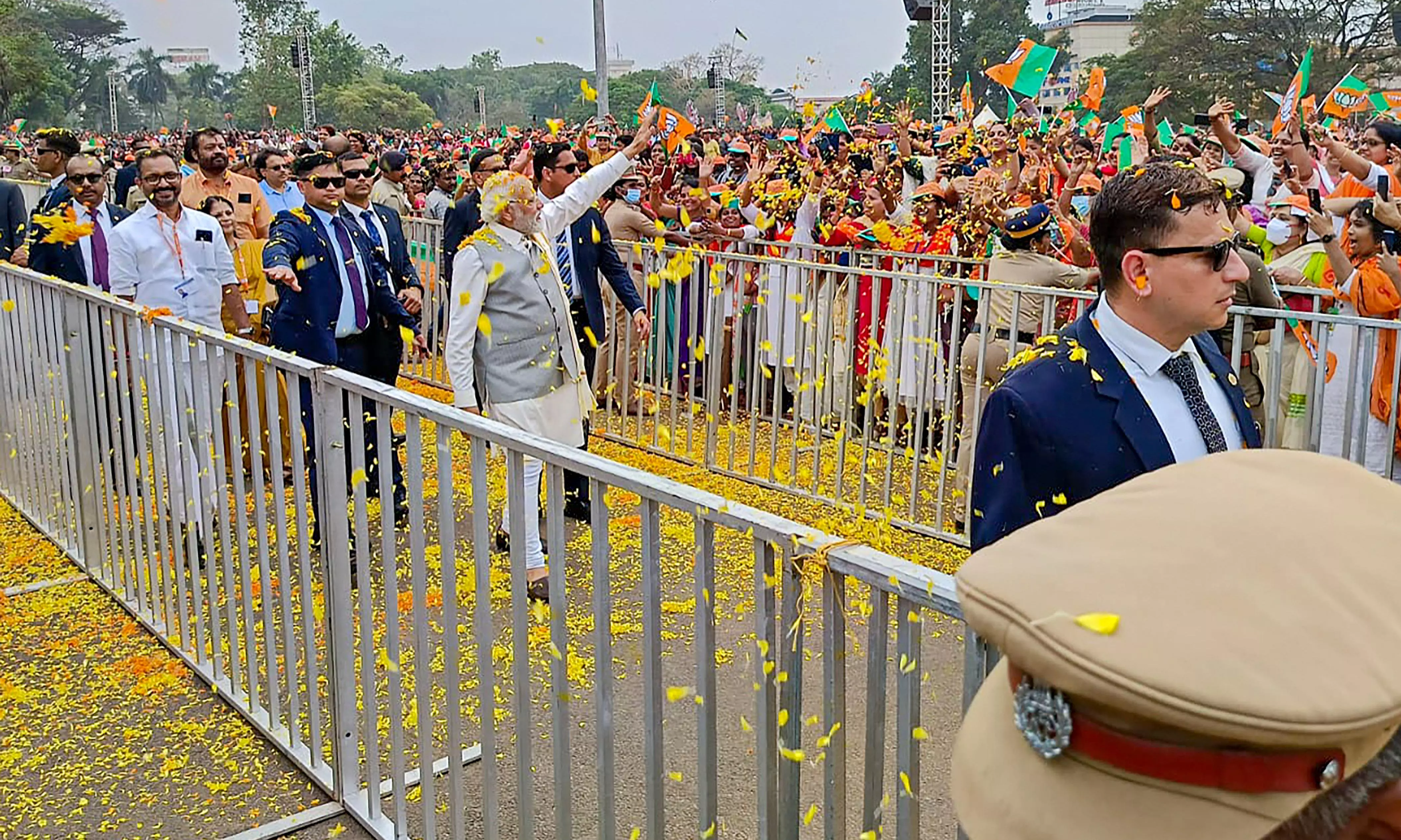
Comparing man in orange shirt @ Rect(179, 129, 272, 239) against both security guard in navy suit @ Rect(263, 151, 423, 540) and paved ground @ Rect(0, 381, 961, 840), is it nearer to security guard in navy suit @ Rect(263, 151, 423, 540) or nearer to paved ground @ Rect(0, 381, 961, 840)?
security guard in navy suit @ Rect(263, 151, 423, 540)

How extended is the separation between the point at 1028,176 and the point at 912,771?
8149 millimetres

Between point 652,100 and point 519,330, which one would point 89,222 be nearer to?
point 652,100

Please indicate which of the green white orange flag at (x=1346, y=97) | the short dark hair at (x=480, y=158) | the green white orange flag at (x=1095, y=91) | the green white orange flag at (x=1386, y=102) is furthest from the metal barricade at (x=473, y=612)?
the green white orange flag at (x=1386, y=102)

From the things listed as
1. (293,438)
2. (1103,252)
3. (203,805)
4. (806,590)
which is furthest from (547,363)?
(806,590)

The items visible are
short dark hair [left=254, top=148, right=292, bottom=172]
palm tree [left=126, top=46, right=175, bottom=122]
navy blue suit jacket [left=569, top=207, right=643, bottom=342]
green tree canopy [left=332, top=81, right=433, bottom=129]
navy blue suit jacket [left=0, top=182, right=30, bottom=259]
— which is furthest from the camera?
palm tree [left=126, top=46, right=175, bottom=122]

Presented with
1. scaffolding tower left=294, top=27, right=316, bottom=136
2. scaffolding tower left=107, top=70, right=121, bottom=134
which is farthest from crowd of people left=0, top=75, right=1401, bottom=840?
scaffolding tower left=107, top=70, right=121, bottom=134

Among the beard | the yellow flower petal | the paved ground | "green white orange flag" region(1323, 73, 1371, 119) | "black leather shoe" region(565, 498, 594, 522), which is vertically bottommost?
the paved ground

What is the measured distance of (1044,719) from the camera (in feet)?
3.66

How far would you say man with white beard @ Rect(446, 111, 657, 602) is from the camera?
19.5ft

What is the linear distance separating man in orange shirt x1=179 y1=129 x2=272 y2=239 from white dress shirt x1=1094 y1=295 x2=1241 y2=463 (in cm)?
787

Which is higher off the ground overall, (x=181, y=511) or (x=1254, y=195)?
(x=1254, y=195)

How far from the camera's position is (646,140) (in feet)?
22.6

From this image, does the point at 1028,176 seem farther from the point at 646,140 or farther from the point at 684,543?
the point at 684,543

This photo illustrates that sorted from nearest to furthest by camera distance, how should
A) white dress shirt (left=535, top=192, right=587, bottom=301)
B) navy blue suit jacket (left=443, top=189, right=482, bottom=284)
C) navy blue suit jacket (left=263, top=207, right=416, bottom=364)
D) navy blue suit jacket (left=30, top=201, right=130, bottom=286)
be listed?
1. navy blue suit jacket (left=263, top=207, right=416, bottom=364)
2. white dress shirt (left=535, top=192, right=587, bottom=301)
3. navy blue suit jacket (left=30, top=201, right=130, bottom=286)
4. navy blue suit jacket (left=443, top=189, right=482, bottom=284)
